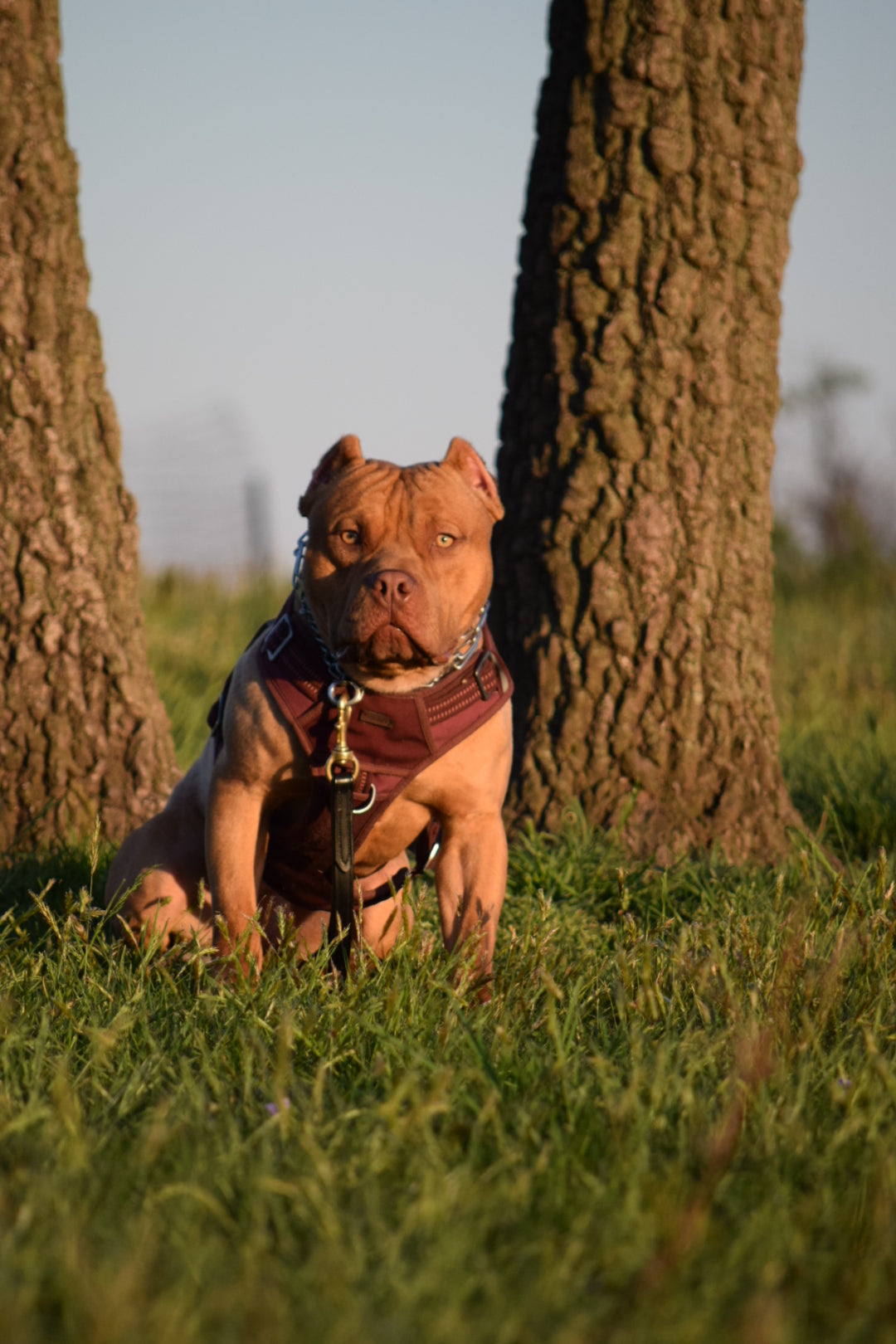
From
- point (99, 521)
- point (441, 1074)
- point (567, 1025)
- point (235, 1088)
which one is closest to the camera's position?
point (441, 1074)

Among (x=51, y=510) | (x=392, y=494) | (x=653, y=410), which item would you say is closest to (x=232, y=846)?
(x=392, y=494)

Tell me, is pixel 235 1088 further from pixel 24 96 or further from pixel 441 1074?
pixel 24 96

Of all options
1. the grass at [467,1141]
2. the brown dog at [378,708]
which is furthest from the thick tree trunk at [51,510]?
the brown dog at [378,708]

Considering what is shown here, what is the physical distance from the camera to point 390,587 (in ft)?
9.30

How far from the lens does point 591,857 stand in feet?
13.0

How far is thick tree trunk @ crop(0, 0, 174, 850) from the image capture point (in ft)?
13.3

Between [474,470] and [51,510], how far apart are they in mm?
1617

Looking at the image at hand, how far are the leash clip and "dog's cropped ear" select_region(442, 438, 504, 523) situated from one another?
63 centimetres

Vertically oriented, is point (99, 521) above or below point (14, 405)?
below

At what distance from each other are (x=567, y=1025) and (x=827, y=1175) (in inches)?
25.6

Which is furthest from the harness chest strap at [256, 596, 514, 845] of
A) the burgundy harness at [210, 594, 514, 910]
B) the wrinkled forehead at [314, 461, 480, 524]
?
the wrinkled forehead at [314, 461, 480, 524]

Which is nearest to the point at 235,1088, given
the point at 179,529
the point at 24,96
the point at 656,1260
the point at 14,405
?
the point at 656,1260

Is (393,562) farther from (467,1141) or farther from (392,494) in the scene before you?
(467,1141)

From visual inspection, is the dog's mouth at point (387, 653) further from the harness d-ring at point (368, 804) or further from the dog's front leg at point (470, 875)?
the dog's front leg at point (470, 875)
